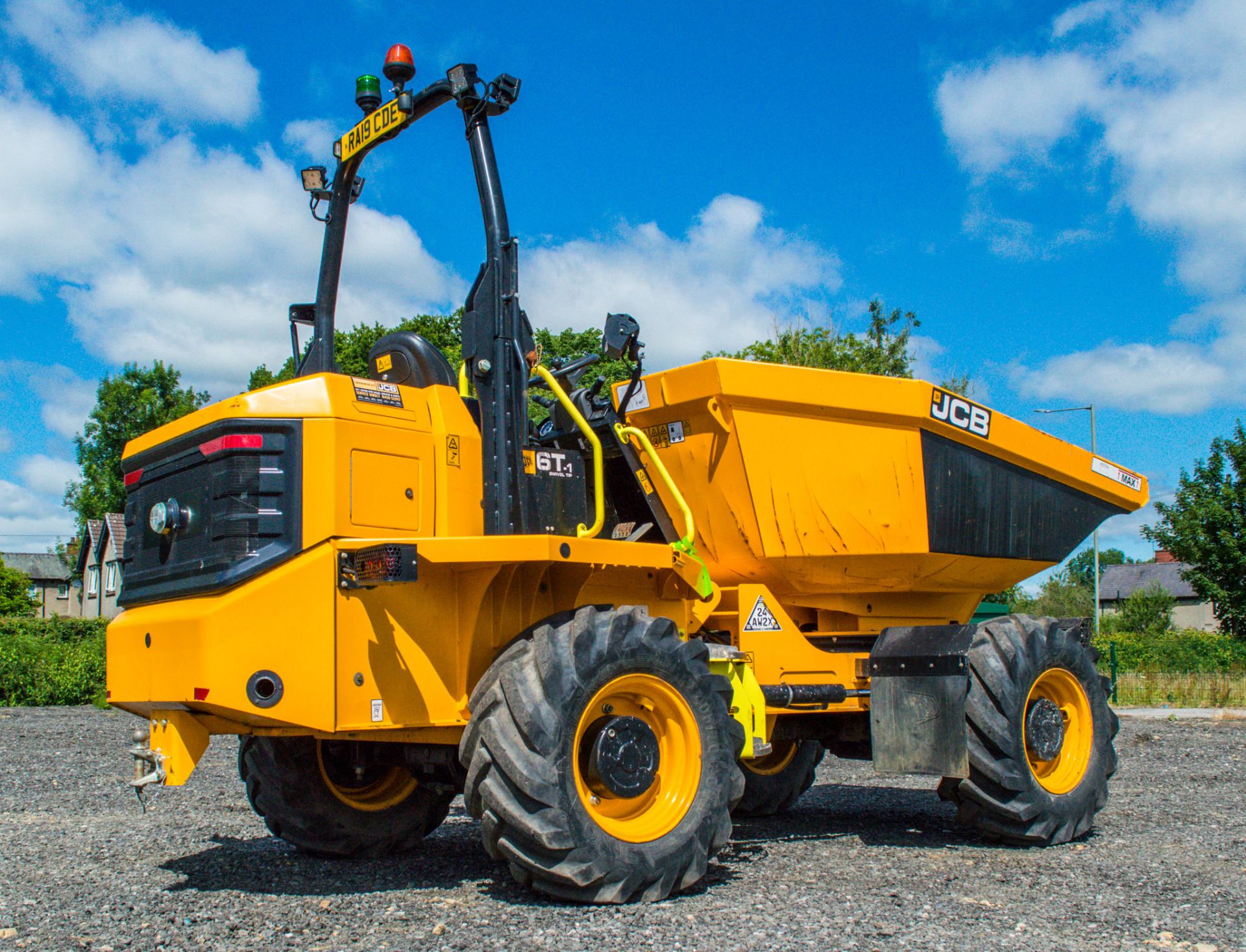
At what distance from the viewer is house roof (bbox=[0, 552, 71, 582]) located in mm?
88688

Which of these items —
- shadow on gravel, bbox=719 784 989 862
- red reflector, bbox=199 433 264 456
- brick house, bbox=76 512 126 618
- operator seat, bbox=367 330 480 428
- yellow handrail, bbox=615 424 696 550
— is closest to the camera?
red reflector, bbox=199 433 264 456

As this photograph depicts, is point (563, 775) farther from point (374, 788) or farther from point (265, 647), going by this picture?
point (374, 788)

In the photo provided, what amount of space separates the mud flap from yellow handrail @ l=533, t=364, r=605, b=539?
2.33m

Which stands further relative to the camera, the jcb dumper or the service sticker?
the service sticker

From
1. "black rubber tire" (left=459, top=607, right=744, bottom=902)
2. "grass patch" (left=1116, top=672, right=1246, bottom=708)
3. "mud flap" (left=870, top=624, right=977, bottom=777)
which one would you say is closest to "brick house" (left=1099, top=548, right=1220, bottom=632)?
"grass patch" (left=1116, top=672, right=1246, bottom=708)

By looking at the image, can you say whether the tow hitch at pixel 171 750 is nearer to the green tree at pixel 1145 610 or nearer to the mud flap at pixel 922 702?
the mud flap at pixel 922 702

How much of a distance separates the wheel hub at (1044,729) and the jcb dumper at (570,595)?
0.09 ft

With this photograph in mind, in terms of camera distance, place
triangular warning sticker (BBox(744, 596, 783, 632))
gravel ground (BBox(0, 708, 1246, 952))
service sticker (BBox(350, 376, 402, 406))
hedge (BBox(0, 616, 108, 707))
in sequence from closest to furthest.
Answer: gravel ground (BBox(0, 708, 1246, 952)), service sticker (BBox(350, 376, 402, 406)), triangular warning sticker (BBox(744, 596, 783, 632)), hedge (BBox(0, 616, 108, 707))

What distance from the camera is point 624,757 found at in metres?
5.36

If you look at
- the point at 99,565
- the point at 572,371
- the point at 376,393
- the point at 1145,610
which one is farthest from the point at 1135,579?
the point at 376,393

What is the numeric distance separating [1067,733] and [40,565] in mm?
97717

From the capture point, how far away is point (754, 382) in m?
6.81

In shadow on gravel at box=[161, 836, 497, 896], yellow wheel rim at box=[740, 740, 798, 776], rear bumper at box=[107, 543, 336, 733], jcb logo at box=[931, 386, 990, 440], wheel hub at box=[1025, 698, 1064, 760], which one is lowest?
shadow on gravel at box=[161, 836, 497, 896]

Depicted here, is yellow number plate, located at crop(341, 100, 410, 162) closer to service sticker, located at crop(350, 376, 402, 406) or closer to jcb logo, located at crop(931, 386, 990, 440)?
service sticker, located at crop(350, 376, 402, 406)
